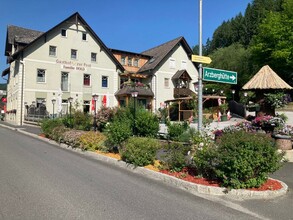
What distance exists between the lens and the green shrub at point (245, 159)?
19.9 ft

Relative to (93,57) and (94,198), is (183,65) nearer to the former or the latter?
(93,57)

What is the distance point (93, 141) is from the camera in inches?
479

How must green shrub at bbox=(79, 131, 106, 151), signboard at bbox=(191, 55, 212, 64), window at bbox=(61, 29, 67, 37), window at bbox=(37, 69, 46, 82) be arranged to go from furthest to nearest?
window at bbox=(61, 29, 67, 37)
window at bbox=(37, 69, 46, 82)
green shrub at bbox=(79, 131, 106, 151)
signboard at bbox=(191, 55, 212, 64)

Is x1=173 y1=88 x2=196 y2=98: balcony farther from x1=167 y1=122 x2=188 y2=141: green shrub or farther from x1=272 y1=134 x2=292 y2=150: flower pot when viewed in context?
x1=272 y1=134 x2=292 y2=150: flower pot

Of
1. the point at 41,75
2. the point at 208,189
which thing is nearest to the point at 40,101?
the point at 41,75

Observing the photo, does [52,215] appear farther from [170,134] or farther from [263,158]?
[170,134]

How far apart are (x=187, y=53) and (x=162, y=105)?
405 inches

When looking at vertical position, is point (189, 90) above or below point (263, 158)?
above

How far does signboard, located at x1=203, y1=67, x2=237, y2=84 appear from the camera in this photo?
866 cm

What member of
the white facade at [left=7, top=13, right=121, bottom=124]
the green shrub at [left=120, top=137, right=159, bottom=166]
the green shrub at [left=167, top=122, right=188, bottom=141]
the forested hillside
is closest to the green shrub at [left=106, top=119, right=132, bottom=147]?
the green shrub at [left=120, top=137, right=159, bottom=166]

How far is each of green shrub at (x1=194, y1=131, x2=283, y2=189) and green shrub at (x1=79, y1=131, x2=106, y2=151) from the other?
6264 millimetres

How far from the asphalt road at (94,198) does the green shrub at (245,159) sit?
662 millimetres

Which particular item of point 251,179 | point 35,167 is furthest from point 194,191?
point 35,167

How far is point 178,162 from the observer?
7.84 metres
